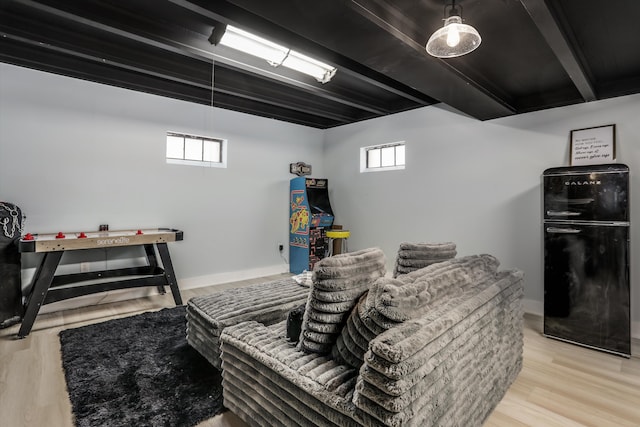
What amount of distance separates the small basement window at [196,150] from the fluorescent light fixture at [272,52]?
6.42 ft

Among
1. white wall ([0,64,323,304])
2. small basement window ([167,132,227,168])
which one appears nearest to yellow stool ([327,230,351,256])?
white wall ([0,64,323,304])

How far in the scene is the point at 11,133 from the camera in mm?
3148

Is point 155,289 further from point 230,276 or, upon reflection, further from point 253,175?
point 253,175

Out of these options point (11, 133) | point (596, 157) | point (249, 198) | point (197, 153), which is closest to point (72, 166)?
point (11, 133)

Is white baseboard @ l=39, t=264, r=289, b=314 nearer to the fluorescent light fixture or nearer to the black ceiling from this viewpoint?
the black ceiling

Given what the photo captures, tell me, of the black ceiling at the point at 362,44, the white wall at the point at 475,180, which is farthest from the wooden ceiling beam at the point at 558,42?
the white wall at the point at 475,180

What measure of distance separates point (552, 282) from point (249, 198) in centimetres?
395

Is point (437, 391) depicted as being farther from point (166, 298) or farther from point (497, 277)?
point (166, 298)

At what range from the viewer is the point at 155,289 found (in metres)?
4.10

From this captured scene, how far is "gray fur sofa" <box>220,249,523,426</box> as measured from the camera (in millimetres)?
1055

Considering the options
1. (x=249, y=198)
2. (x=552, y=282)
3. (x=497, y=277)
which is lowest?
(x=552, y=282)

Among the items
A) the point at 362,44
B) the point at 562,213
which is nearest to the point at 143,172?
the point at 362,44

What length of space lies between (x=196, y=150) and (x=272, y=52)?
2.20 metres

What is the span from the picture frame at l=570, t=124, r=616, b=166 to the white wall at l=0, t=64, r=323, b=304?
149 inches
